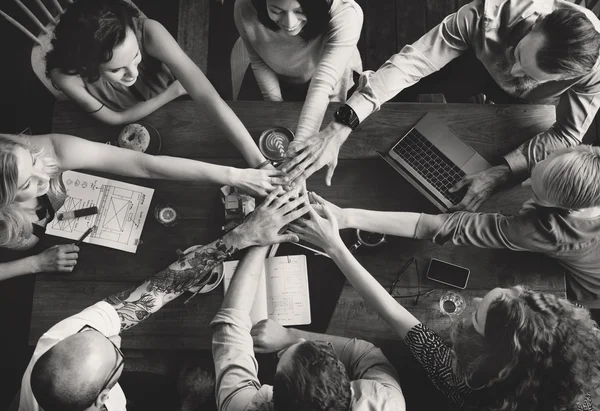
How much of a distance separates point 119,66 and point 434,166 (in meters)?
1.33

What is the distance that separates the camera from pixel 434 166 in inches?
70.9

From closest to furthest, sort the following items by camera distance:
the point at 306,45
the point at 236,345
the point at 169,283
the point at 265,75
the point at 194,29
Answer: the point at 236,345, the point at 169,283, the point at 306,45, the point at 265,75, the point at 194,29

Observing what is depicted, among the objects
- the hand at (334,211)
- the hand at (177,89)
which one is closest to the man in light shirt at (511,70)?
the hand at (334,211)

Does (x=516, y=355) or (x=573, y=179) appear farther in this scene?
(x=573, y=179)

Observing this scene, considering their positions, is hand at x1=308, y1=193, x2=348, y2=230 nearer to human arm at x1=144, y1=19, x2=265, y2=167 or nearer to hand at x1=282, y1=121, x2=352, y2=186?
hand at x1=282, y1=121, x2=352, y2=186

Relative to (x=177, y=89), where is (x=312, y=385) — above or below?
below

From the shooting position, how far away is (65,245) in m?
1.78

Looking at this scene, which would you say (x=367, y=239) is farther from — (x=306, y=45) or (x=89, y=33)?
(x=89, y=33)

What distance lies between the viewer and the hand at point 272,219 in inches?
69.9

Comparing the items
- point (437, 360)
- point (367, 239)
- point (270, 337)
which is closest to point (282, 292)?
point (270, 337)

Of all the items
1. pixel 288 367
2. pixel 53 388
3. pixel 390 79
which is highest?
pixel 390 79

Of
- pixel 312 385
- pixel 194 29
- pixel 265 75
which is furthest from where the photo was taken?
pixel 194 29

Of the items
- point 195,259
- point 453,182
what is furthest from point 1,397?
point 453,182

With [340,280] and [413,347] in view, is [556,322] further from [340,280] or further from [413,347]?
[340,280]
